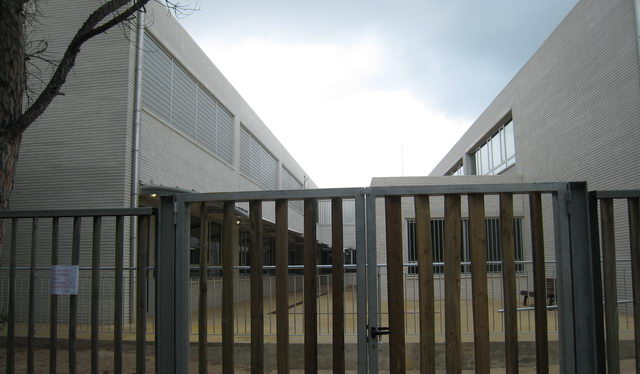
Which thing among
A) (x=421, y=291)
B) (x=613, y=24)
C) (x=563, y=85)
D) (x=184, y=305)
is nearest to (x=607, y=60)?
(x=613, y=24)

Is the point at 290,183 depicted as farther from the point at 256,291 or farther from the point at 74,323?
the point at 256,291

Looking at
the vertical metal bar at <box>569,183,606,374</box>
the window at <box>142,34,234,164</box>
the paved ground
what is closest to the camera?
the vertical metal bar at <box>569,183,606,374</box>

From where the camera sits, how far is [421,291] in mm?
3977

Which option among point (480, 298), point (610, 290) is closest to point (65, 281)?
point (480, 298)

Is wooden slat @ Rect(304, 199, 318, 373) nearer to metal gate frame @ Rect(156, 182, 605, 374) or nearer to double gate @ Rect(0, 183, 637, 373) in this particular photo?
double gate @ Rect(0, 183, 637, 373)

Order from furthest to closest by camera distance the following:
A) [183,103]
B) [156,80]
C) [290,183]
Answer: [290,183], [183,103], [156,80]

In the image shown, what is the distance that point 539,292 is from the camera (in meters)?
3.93

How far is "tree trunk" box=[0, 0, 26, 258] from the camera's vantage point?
17.1ft

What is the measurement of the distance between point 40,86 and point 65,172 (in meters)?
2.18

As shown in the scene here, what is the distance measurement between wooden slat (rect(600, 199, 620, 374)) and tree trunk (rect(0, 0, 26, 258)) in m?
5.25

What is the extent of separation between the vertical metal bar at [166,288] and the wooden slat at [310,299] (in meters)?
1.03

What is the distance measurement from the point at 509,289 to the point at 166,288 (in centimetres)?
259

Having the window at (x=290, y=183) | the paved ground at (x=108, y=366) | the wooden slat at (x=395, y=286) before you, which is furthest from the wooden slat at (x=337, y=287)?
the window at (x=290, y=183)

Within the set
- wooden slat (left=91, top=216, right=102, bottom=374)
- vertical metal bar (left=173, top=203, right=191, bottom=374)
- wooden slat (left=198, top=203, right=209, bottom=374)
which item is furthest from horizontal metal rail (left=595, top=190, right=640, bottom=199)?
wooden slat (left=91, top=216, right=102, bottom=374)
